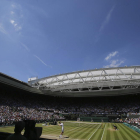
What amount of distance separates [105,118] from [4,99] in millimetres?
33589

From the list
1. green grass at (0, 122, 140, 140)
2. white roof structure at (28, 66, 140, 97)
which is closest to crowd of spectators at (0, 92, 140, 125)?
white roof structure at (28, 66, 140, 97)

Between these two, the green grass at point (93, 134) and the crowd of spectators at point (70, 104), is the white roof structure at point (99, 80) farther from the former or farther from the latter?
the green grass at point (93, 134)

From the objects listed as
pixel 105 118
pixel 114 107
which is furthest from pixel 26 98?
pixel 114 107

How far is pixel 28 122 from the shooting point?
2857mm

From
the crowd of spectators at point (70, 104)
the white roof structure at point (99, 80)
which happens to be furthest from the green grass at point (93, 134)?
the crowd of spectators at point (70, 104)

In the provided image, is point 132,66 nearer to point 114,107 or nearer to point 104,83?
point 104,83

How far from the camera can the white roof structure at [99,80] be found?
32697 millimetres

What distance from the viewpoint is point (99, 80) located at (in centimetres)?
3656

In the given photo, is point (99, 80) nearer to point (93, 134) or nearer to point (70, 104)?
point (93, 134)

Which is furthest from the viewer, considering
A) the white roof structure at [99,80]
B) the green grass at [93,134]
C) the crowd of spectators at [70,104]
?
the crowd of spectators at [70,104]

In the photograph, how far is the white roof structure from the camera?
3270 cm

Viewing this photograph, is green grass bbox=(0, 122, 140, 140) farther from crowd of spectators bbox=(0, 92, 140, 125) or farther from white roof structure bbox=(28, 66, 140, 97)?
crowd of spectators bbox=(0, 92, 140, 125)

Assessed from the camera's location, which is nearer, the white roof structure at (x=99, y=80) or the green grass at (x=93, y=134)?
the green grass at (x=93, y=134)

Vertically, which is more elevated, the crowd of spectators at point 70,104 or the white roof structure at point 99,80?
the white roof structure at point 99,80
